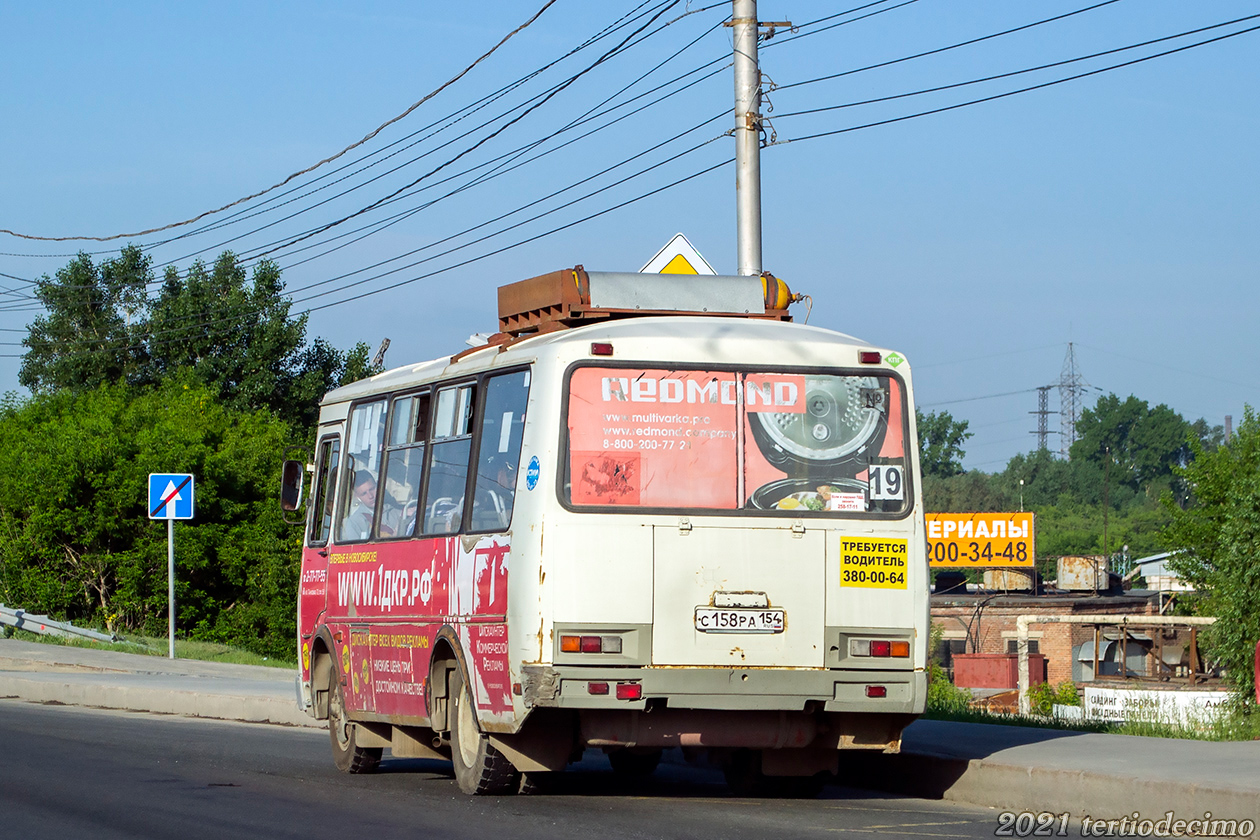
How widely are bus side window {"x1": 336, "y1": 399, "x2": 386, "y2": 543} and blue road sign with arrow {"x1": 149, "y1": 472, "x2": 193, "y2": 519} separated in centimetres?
1197

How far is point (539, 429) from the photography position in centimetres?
1008

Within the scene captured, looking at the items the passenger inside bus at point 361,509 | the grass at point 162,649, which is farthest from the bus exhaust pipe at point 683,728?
the grass at point 162,649

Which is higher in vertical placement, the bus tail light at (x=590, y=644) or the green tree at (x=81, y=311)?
the green tree at (x=81, y=311)

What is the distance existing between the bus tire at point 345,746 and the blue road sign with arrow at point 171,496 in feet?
39.7

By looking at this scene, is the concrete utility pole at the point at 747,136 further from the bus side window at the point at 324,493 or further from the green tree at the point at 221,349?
the green tree at the point at 221,349

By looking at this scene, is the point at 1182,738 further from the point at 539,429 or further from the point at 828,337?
the point at 539,429

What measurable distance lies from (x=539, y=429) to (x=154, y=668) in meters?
16.2

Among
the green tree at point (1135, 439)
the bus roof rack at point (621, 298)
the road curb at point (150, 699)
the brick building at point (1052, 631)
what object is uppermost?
the green tree at point (1135, 439)

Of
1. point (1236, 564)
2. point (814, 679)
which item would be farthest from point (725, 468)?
point (1236, 564)

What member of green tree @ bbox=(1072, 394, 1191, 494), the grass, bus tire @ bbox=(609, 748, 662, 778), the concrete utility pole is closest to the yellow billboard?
the grass

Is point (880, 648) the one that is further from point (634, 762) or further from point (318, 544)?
point (318, 544)

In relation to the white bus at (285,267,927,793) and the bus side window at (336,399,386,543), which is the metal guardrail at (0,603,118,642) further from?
the white bus at (285,267,927,793)

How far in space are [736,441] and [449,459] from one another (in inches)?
91.5

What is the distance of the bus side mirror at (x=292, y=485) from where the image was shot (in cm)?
1423
